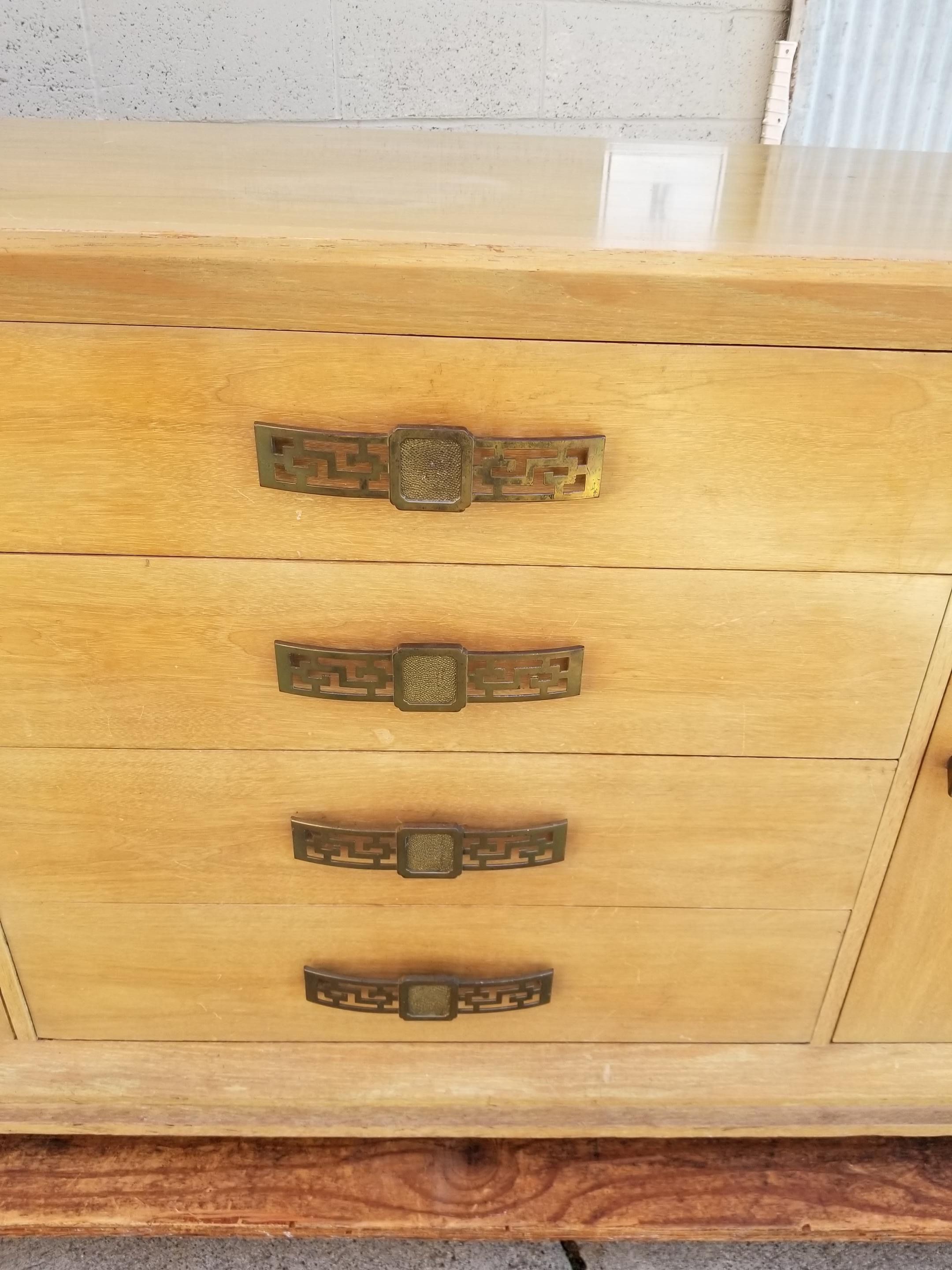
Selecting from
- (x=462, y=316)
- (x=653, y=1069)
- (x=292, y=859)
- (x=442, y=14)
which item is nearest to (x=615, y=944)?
→ (x=653, y=1069)

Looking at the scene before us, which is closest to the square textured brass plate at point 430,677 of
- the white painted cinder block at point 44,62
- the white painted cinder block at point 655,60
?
the white painted cinder block at point 44,62

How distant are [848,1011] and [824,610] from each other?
350 millimetres

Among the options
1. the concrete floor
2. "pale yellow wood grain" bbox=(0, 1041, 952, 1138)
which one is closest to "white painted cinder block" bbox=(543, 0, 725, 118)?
"pale yellow wood grain" bbox=(0, 1041, 952, 1138)

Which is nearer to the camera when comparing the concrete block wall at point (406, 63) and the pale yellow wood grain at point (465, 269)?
the pale yellow wood grain at point (465, 269)

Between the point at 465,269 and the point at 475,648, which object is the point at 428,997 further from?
the point at 465,269

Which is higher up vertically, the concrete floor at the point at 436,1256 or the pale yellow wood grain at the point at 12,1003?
the pale yellow wood grain at the point at 12,1003

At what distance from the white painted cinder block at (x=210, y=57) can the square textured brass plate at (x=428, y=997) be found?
1.01m

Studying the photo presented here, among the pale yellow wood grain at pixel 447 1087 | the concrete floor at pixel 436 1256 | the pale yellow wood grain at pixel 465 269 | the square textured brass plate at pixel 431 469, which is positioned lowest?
the concrete floor at pixel 436 1256

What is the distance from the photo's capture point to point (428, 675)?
0.58 meters

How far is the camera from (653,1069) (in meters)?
0.73

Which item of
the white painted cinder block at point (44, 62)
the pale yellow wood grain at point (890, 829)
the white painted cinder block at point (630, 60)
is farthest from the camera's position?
the white painted cinder block at point (630, 60)

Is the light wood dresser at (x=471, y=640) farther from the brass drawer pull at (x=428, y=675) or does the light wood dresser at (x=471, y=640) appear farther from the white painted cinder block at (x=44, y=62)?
the white painted cinder block at (x=44, y=62)

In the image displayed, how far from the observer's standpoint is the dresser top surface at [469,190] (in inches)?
19.7

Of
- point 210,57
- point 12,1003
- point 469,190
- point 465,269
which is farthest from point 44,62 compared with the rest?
point 12,1003
